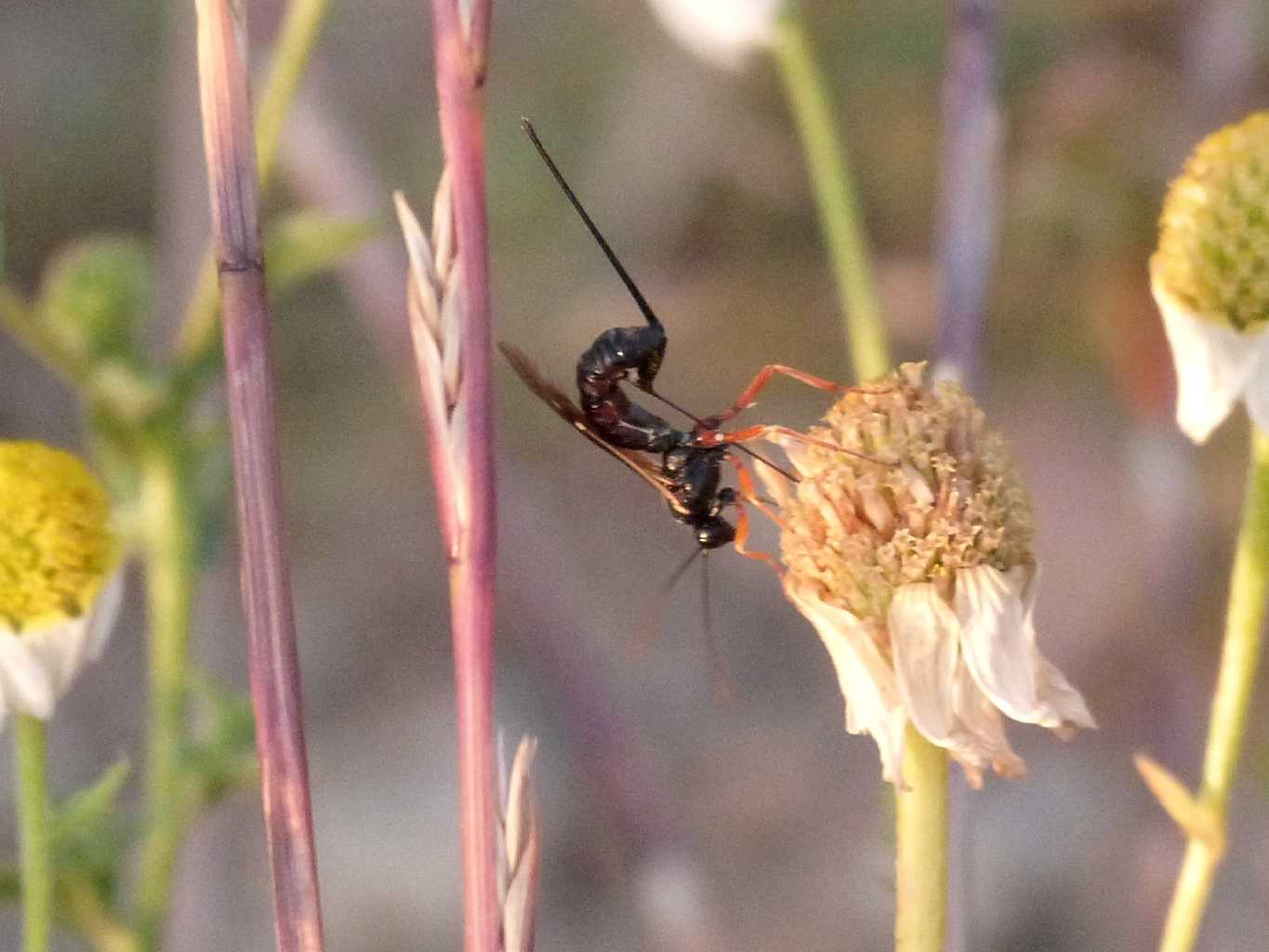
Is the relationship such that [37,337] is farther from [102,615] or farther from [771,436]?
[771,436]

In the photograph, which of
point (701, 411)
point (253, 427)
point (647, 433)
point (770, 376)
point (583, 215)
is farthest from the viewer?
point (701, 411)

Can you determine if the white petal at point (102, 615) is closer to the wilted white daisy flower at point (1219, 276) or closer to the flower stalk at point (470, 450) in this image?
the flower stalk at point (470, 450)

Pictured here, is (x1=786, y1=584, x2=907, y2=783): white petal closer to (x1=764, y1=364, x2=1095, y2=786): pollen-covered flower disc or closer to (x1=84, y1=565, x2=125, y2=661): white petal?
(x1=764, y1=364, x2=1095, y2=786): pollen-covered flower disc

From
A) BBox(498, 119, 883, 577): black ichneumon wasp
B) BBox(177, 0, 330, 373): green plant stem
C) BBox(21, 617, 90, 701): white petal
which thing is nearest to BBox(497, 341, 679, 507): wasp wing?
BBox(498, 119, 883, 577): black ichneumon wasp

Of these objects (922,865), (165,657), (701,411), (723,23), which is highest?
(701,411)

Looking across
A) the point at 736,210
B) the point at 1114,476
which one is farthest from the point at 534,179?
the point at 1114,476

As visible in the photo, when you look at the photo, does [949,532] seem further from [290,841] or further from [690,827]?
[690,827]

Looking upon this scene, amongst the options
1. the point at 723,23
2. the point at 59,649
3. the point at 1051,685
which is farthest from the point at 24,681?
the point at 723,23
